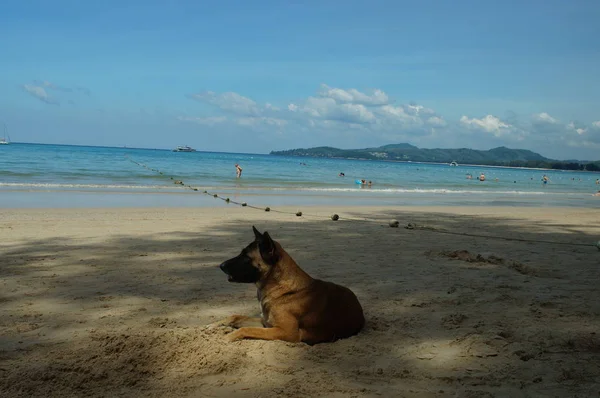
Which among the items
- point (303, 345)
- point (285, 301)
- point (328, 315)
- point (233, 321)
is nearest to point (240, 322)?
point (233, 321)

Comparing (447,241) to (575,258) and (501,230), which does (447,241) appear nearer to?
(575,258)

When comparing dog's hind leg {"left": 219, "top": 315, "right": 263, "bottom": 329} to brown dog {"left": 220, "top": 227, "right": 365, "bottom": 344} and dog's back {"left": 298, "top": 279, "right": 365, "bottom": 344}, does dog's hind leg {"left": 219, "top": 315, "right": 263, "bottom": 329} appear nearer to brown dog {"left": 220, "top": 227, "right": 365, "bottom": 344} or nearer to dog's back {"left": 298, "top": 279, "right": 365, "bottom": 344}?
brown dog {"left": 220, "top": 227, "right": 365, "bottom": 344}

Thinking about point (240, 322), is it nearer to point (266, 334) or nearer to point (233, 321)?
point (233, 321)

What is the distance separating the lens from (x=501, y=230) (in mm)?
13477

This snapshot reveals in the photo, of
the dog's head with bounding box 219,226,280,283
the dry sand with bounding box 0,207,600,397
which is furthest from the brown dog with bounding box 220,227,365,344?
the dry sand with bounding box 0,207,600,397

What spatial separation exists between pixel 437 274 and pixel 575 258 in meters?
3.27

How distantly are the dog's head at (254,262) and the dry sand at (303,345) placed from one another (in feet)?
1.80

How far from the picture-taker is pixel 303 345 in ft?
14.6

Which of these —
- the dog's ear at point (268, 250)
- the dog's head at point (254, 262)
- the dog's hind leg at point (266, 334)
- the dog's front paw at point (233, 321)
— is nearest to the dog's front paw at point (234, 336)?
the dog's hind leg at point (266, 334)

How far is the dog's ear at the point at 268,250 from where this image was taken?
4.59 meters

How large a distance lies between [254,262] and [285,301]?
0.44 meters

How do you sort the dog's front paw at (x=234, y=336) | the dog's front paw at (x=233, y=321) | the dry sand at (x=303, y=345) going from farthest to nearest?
the dog's front paw at (x=233, y=321) < the dog's front paw at (x=234, y=336) < the dry sand at (x=303, y=345)

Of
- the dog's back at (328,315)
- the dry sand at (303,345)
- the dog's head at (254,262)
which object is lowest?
the dry sand at (303,345)

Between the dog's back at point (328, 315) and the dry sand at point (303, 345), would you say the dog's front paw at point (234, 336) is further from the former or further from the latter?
the dog's back at point (328, 315)
